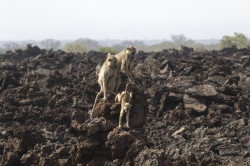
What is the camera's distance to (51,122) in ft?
78.8

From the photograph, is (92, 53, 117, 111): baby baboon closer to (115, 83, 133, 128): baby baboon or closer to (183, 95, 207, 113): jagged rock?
(115, 83, 133, 128): baby baboon

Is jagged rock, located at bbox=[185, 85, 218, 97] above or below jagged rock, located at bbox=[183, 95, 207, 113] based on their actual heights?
above

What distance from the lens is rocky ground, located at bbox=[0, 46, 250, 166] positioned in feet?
38.0

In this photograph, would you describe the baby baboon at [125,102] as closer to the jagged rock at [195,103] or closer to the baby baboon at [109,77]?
the baby baboon at [109,77]

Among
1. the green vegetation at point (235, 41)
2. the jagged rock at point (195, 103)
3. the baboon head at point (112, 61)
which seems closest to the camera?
the baboon head at point (112, 61)

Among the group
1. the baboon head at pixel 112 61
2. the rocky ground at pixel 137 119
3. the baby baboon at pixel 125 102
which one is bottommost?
the rocky ground at pixel 137 119

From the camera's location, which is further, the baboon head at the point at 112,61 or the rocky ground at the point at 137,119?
the baboon head at the point at 112,61

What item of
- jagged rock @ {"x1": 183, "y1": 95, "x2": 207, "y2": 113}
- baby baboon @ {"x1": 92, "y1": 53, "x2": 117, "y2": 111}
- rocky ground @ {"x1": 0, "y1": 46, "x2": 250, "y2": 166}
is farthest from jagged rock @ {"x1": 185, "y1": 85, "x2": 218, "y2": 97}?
baby baboon @ {"x1": 92, "y1": 53, "x2": 117, "y2": 111}

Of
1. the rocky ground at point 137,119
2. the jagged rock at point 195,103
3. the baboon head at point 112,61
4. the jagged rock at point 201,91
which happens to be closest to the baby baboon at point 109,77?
the baboon head at point 112,61

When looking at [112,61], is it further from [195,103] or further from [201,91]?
[201,91]

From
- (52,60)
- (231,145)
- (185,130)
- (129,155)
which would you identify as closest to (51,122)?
(185,130)

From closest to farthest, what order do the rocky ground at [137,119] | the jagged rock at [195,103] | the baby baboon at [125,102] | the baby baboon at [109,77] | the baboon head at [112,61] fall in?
Result: the rocky ground at [137,119], the baby baboon at [125,102], the baboon head at [112,61], the baby baboon at [109,77], the jagged rock at [195,103]

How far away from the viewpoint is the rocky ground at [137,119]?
11.6 m

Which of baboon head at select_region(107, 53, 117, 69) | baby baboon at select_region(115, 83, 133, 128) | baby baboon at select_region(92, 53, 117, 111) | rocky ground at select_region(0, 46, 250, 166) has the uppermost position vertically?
baboon head at select_region(107, 53, 117, 69)
